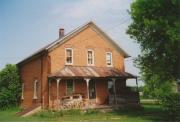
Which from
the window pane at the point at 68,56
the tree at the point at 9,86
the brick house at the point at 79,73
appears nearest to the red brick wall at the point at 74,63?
the brick house at the point at 79,73

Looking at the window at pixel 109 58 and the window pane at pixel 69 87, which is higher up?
the window at pixel 109 58

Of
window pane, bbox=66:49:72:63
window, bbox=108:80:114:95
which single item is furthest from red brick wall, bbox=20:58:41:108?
window, bbox=108:80:114:95

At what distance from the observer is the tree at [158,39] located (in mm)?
22844

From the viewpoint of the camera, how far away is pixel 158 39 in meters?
25.2

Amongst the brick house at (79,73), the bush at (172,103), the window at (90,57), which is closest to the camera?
the bush at (172,103)

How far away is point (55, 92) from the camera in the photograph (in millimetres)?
31062

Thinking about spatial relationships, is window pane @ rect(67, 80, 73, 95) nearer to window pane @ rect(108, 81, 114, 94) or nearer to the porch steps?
the porch steps

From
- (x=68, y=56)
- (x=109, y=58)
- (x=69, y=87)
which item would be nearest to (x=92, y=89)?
(x=69, y=87)

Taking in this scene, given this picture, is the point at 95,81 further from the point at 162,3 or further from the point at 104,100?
the point at 162,3

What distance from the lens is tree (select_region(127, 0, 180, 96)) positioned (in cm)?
2284

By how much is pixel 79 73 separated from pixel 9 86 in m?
10.9

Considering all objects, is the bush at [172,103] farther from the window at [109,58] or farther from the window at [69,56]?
the window at [109,58]

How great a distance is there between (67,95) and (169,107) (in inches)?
505

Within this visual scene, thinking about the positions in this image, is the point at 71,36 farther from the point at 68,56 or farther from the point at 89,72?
the point at 89,72
